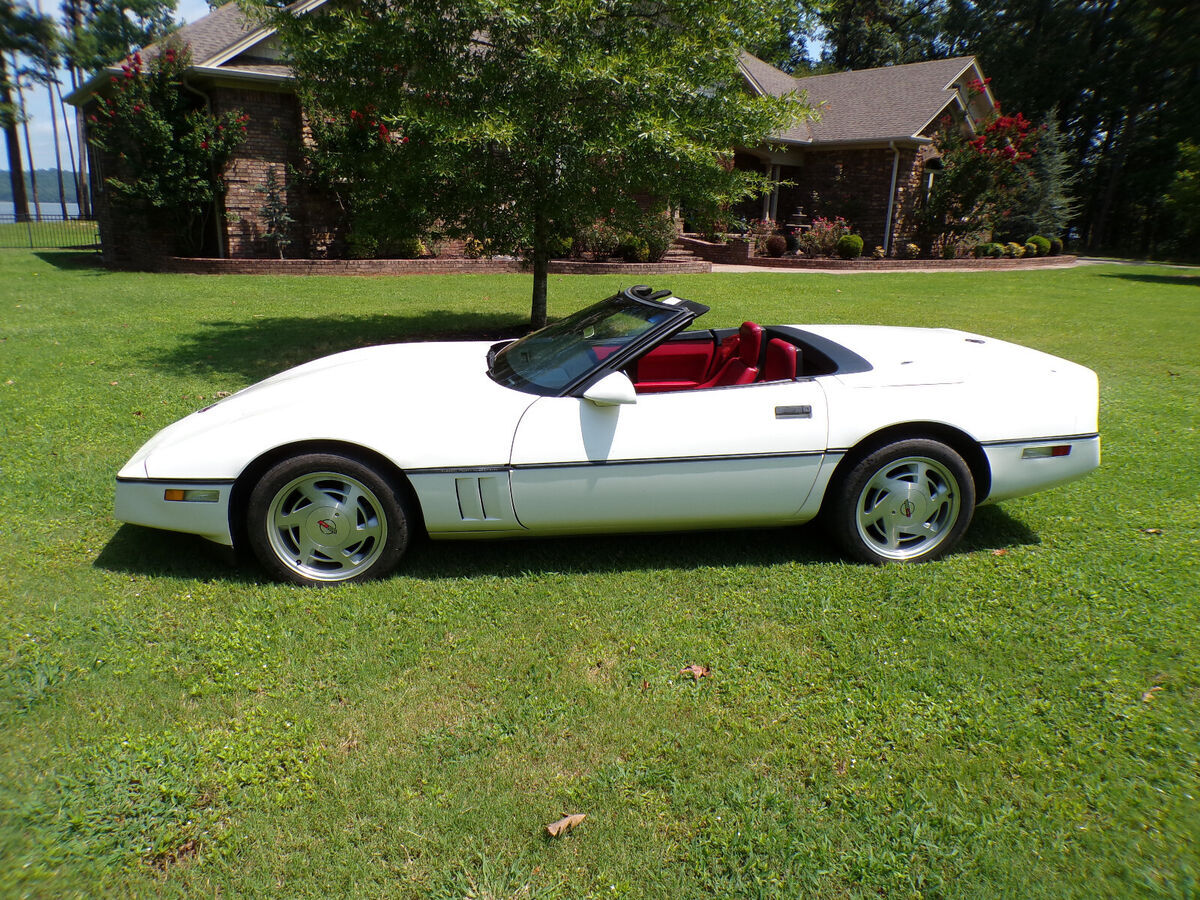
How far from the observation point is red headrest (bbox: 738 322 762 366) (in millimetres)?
4391

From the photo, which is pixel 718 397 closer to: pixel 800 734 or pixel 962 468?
pixel 962 468

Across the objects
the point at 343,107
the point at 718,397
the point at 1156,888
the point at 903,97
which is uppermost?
the point at 903,97

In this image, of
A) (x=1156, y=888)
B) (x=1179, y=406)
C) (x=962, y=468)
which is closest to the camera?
(x=1156, y=888)

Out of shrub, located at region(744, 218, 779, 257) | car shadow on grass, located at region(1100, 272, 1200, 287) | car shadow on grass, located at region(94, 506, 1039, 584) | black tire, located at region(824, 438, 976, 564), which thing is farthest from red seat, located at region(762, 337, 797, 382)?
car shadow on grass, located at region(1100, 272, 1200, 287)

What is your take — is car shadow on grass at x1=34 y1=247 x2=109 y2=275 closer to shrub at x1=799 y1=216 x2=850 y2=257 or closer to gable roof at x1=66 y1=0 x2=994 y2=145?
gable roof at x1=66 y1=0 x2=994 y2=145

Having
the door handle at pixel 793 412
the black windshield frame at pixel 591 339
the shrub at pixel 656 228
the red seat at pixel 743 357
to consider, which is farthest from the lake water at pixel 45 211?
the door handle at pixel 793 412

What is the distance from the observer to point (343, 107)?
29.1 feet

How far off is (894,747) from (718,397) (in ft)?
5.37

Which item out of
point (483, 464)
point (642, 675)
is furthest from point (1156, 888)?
point (483, 464)

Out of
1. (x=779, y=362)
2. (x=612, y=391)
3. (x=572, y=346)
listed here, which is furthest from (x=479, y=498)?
(x=779, y=362)

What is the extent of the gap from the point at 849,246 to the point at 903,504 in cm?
1917

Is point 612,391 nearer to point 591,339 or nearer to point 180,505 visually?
point 591,339

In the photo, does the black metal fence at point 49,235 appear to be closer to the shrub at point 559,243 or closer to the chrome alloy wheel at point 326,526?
the shrub at point 559,243

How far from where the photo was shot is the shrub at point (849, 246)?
21.5 meters
